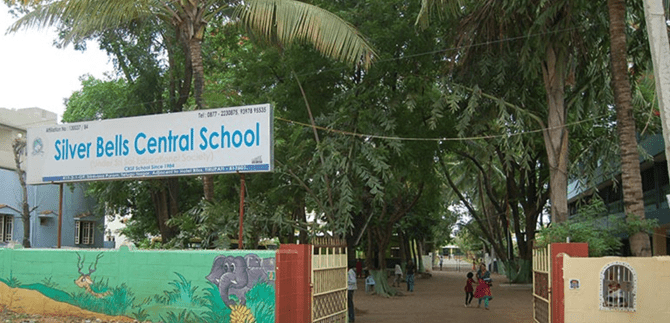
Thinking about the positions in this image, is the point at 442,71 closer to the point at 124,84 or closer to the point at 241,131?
the point at 241,131

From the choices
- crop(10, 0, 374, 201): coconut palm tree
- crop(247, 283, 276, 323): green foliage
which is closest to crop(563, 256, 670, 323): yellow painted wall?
crop(247, 283, 276, 323): green foliage

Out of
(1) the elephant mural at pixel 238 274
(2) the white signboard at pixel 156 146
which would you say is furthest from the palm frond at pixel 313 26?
(1) the elephant mural at pixel 238 274

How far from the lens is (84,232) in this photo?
127ft

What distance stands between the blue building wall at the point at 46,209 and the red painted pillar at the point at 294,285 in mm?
21538

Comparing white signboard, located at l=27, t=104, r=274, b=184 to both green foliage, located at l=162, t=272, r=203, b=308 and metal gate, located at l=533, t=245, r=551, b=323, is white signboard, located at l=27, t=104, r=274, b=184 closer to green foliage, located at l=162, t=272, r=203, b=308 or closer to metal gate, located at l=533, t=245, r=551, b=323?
green foliage, located at l=162, t=272, r=203, b=308

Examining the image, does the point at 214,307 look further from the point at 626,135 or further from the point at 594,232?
the point at 626,135

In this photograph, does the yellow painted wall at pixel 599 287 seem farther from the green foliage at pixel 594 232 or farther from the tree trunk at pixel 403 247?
the tree trunk at pixel 403 247

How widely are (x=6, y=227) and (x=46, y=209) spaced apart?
251cm

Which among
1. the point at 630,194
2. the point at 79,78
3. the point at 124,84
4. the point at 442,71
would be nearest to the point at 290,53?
the point at 442,71

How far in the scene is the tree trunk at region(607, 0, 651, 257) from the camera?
1422 cm

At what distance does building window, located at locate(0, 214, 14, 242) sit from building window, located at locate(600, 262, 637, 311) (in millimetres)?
29984

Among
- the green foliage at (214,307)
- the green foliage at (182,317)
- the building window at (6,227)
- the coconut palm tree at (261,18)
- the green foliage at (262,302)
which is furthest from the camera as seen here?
the building window at (6,227)

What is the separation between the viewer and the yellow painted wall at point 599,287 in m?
10.8

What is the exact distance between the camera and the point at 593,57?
18.7 meters
